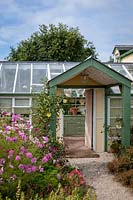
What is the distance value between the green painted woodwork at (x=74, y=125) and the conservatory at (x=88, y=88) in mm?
3179

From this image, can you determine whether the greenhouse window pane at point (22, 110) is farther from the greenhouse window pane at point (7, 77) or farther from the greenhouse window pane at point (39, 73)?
the greenhouse window pane at point (39, 73)

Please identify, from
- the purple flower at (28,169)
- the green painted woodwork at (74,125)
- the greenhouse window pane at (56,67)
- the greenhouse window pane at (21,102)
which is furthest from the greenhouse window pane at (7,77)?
the purple flower at (28,169)

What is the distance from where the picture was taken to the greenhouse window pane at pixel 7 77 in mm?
11273

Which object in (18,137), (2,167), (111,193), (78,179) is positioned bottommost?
(111,193)

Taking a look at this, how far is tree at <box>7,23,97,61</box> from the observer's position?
29.5 meters

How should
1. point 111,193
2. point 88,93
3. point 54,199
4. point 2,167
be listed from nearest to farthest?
point 54,199 < point 2,167 < point 111,193 < point 88,93

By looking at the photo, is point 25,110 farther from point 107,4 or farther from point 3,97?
point 107,4

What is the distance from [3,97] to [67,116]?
657 centimetres

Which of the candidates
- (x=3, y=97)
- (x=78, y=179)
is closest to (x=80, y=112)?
(x=3, y=97)

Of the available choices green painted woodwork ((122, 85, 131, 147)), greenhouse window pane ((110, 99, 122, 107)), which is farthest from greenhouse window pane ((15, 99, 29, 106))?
green painted woodwork ((122, 85, 131, 147))

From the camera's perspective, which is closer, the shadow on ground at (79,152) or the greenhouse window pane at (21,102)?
the shadow on ground at (79,152)

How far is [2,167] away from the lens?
4379 millimetres

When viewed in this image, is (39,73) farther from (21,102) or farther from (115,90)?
(115,90)

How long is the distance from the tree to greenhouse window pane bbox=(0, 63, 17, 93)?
16.6 meters
